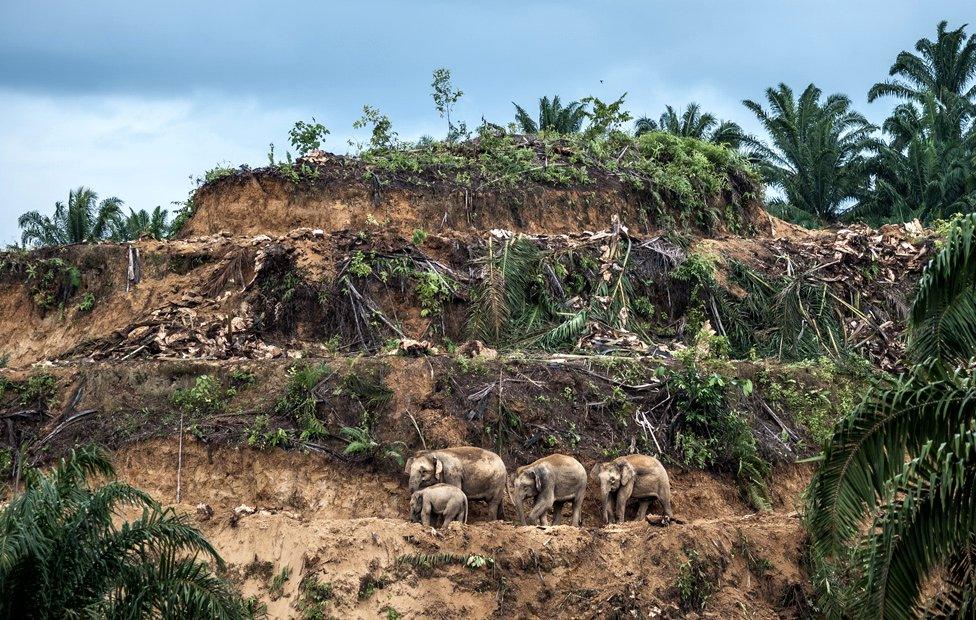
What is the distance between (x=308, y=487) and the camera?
61.2 ft

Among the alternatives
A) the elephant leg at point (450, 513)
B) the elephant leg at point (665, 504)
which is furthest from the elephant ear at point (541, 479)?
the elephant leg at point (665, 504)

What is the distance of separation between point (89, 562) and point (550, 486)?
734 centimetres

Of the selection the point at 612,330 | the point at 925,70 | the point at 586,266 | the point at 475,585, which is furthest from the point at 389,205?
the point at 925,70

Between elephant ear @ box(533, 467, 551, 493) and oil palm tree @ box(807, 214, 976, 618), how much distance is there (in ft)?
18.0

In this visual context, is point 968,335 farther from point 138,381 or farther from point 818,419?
point 138,381

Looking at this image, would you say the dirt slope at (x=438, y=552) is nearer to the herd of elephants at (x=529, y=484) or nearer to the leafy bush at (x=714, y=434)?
the herd of elephants at (x=529, y=484)

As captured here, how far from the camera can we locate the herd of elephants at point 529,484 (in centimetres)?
1759

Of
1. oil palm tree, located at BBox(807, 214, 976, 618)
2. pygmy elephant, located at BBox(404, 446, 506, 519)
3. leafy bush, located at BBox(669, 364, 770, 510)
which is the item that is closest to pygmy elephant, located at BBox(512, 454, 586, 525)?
A: pygmy elephant, located at BBox(404, 446, 506, 519)

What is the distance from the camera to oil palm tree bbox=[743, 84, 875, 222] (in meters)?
45.5

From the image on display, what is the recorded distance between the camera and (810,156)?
45.4 m

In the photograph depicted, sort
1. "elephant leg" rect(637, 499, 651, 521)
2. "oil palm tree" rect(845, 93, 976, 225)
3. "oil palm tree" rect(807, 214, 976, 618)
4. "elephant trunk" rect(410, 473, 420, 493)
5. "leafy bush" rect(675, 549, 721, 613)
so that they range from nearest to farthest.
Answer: "oil palm tree" rect(807, 214, 976, 618) < "leafy bush" rect(675, 549, 721, 613) < "elephant trunk" rect(410, 473, 420, 493) < "elephant leg" rect(637, 499, 651, 521) < "oil palm tree" rect(845, 93, 976, 225)

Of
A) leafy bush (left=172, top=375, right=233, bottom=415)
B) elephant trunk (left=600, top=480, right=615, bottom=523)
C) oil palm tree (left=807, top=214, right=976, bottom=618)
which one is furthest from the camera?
leafy bush (left=172, top=375, right=233, bottom=415)

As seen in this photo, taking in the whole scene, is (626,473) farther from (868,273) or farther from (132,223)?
(132,223)

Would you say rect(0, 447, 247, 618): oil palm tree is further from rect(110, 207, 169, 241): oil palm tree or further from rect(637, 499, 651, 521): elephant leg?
rect(110, 207, 169, 241): oil palm tree
